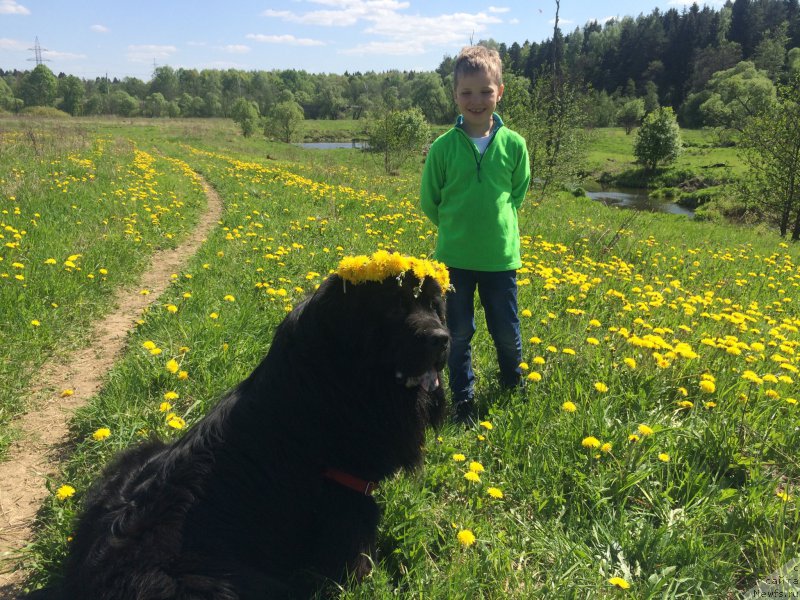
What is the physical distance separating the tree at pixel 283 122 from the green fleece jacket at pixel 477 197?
58.9 meters

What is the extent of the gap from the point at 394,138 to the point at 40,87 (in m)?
88.4

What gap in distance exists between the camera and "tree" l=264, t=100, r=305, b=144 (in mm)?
56969

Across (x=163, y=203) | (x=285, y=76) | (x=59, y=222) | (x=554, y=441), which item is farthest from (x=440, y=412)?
(x=285, y=76)

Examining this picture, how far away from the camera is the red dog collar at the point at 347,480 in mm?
2037

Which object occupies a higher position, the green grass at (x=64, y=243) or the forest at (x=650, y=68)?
the forest at (x=650, y=68)

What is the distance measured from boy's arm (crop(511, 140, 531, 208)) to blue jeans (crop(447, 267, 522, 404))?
58cm

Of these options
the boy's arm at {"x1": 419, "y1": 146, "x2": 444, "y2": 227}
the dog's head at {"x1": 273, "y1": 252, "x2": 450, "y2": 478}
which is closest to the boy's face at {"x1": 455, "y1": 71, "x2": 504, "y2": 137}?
the boy's arm at {"x1": 419, "y1": 146, "x2": 444, "y2": 227}

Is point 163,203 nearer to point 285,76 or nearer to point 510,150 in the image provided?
point 510,150

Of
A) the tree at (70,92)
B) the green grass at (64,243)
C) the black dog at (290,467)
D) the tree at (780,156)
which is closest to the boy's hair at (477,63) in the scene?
the black dog at (290,467)

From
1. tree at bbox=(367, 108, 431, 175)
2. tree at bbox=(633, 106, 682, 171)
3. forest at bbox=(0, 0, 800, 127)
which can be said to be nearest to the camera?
tree at bbox=(367, 108, 431, 175)

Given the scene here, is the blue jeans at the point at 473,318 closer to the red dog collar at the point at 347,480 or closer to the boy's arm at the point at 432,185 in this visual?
the boy's arm at the point at 432,185

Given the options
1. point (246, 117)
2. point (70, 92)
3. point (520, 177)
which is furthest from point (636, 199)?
point (70, 92)

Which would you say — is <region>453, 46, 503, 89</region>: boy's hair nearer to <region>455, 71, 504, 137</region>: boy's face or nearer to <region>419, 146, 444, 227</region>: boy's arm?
<region>455, 71, 504, 137</region>: boy's face

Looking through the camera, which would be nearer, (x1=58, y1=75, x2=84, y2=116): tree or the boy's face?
the boy's face
